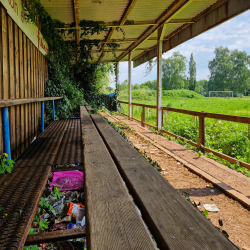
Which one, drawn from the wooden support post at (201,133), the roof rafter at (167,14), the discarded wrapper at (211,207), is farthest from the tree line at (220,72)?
the discarded wrapper at (211,207)

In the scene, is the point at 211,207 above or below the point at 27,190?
below

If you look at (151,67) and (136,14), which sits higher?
(136,14)

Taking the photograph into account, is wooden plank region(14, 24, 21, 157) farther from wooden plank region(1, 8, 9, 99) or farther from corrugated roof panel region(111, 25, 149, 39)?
corrugated roof panel region(111, 25, 149, 39)

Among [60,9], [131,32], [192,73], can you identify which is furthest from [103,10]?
[192,73]

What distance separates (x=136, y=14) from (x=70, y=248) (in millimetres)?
5467

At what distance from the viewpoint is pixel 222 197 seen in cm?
246

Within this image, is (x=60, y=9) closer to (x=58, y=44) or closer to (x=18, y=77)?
(x=58, y=44)

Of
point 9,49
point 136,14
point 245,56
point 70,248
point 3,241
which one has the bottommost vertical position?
point 70,248

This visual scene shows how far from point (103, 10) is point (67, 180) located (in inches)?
171

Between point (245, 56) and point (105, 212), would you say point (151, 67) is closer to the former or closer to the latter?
point (105, 212)

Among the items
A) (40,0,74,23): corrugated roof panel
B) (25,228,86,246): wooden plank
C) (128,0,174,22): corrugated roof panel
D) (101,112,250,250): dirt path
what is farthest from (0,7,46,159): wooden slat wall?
(128,0,174,22): corrugated roof panel

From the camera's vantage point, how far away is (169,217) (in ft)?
2.02

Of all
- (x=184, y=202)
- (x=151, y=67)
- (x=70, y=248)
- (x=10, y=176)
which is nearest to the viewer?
(x=184, y=202)

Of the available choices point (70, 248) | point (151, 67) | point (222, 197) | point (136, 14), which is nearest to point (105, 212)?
point (70, 248)
